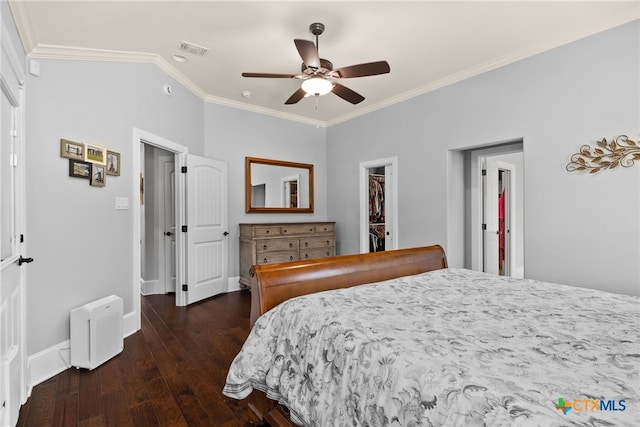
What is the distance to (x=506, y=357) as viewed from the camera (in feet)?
3.24

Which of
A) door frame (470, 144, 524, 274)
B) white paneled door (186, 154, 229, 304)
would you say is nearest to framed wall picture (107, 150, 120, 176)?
white paneled door (186, 154, 229, 304)

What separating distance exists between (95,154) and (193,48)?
1354 mm

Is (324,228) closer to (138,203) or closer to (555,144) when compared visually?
(138,203)

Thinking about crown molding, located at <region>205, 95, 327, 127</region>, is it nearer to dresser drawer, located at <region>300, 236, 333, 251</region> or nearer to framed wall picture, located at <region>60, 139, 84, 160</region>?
dresser drawer, located at <region>300, 236, 333, 251</region>

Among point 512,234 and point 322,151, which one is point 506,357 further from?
point 322,151

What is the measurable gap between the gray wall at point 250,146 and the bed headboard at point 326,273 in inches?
116

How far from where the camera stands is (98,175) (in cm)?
271

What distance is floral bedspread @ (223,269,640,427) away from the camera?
794 millimetres

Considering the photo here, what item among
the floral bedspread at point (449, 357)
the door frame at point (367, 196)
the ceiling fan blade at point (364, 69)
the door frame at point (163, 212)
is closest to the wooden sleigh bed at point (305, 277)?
the floral bedspread at point (449, 357)

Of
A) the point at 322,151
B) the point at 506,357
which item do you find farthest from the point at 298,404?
the point at 322,151

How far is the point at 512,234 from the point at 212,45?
4.37 meters

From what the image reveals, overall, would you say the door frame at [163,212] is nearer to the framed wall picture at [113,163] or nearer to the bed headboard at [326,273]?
the framed wall picture at [113,163]

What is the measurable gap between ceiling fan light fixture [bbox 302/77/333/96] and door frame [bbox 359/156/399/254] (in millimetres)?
1954

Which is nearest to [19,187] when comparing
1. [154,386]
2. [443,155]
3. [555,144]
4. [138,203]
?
[138,203]
